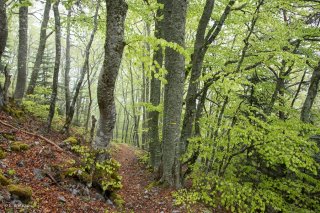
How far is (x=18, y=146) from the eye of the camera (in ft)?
20.2

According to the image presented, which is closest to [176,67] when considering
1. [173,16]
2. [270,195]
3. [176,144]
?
[173,16]

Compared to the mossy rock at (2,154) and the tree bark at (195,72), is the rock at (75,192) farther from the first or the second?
the tree bark at (195,72)

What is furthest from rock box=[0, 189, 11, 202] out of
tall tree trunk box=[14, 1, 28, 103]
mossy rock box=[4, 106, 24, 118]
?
tall tree trunk box=[14, 1, 28, 103]

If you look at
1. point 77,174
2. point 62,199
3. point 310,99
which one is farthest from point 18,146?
point 310,99

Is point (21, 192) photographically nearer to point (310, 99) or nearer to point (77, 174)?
point (77, 174)

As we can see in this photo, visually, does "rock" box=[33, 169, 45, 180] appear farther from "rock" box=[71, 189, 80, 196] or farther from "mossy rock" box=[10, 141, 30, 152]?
"mossy rock" box=[10, 141, 30, 152]

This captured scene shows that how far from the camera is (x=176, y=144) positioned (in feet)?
23.8

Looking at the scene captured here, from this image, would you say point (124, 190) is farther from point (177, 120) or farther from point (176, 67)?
point (176, 67)

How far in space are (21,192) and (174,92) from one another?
4.31 meters

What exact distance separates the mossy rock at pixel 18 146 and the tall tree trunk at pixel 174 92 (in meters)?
3.53

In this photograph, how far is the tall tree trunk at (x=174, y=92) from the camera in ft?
23.0

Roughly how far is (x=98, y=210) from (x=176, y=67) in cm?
402

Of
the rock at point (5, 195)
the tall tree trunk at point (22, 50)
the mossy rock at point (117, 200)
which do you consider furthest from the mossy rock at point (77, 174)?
the tall tree trunk at point (22, 50)

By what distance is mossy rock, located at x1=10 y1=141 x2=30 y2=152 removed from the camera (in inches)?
239
